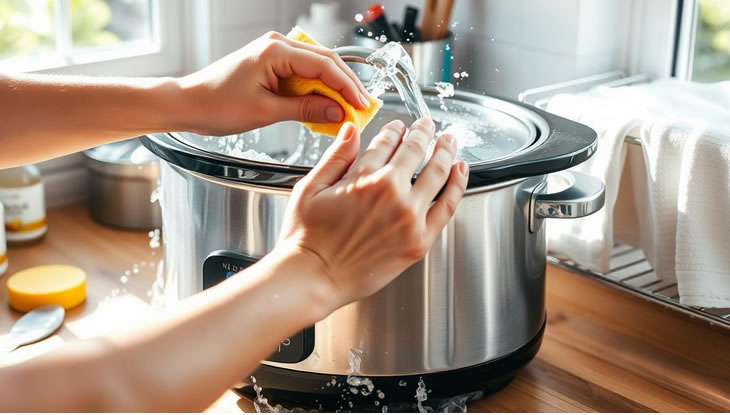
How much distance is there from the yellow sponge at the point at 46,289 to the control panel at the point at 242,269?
0.33 m

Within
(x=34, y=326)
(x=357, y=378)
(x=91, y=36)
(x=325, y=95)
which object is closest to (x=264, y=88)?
(x=325, y=95)

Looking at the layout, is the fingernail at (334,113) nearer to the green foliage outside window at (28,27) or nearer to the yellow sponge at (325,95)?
the yellow sponge at (325,95)

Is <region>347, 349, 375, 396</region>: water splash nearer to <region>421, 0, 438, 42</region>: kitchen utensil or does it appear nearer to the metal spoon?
the metal spoon

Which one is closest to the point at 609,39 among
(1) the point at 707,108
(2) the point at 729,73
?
(2) the point at 729,73

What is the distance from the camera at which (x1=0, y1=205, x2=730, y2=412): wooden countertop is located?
0.94m

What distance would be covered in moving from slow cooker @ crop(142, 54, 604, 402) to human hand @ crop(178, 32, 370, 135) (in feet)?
0.14

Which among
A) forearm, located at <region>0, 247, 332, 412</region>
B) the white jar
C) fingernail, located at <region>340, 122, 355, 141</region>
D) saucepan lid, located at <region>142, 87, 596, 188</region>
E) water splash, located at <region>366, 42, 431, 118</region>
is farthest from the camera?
the white jar

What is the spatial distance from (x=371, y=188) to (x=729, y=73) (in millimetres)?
912

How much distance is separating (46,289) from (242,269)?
1.31 feet

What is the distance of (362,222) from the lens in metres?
0.60

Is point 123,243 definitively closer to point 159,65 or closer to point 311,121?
point 159,65

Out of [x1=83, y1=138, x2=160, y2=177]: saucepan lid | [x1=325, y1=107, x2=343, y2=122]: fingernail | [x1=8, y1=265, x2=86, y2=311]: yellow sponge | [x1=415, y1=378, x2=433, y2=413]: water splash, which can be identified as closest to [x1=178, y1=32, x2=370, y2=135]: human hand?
[x1=325, y1=107, x2=343, y2=122]: fingernail

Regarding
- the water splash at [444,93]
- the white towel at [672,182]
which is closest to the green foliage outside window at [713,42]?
the white towel at [672,182]

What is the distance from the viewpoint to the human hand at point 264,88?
32.6 inches
